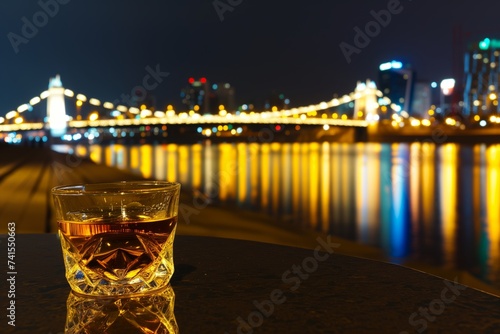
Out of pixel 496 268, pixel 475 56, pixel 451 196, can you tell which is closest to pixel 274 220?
pixel 496 268

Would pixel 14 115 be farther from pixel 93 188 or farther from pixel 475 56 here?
pixel 475 56

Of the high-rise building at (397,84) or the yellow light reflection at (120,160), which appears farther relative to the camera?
the high-rise building at (397,84)

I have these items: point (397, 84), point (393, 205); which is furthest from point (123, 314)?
point (397, 84)

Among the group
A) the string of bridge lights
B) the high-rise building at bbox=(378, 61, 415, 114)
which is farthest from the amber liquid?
the high-rise building at bbox=(378, 61, 415, 114)

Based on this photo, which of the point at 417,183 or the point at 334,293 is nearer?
the point at 334,293

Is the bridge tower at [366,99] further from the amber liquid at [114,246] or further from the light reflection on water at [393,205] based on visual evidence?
the amber liquid at [114,246]

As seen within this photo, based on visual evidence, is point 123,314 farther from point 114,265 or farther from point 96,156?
point 96,156

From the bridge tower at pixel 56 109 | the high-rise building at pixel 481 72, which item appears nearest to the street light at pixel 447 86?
the high-rise building at pixel 481 72
